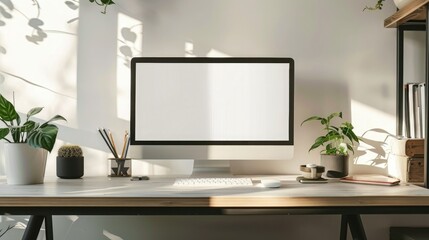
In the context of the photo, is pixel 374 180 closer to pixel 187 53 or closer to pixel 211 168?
pixel 211 168

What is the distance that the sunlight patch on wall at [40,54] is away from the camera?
2219 mm

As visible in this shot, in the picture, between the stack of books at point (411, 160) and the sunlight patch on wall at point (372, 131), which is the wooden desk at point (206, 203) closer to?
the stack of books at point (411, 160)

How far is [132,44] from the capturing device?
7.31 ft

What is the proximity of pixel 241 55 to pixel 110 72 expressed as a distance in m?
0.62

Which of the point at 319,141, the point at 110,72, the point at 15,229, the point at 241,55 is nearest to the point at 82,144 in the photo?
the point at 110,72

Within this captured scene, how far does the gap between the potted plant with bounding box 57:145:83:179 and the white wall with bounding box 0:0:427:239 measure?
0.23 m

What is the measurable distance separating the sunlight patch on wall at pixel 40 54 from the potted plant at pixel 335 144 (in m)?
1.14

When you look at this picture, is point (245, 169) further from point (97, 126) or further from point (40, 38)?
point (40, 38)

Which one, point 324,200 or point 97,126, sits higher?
point 97,126

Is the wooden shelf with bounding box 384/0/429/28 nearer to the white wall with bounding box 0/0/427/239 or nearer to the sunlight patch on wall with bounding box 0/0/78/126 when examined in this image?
the white wall with bounding box 0/0/427/239

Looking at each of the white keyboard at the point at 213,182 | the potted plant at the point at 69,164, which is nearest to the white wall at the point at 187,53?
the potted plant at the point at 69,164

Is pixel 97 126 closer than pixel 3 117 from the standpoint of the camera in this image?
No

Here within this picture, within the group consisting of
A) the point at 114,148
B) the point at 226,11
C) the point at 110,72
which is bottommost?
the point at 114,148

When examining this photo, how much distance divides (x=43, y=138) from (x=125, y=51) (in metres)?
0.66
